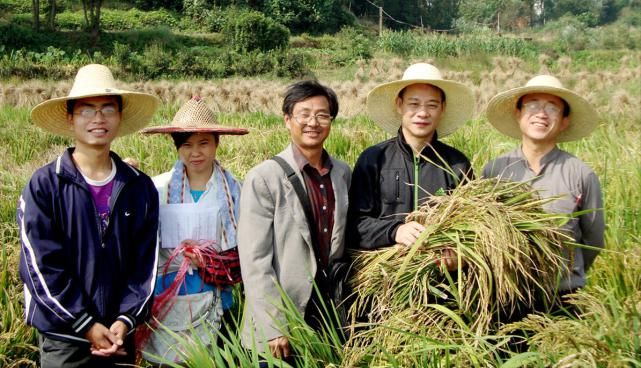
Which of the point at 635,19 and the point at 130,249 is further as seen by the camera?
the point at 635,19

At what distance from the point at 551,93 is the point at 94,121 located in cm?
190

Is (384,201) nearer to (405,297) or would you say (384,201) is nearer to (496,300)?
(405,297)

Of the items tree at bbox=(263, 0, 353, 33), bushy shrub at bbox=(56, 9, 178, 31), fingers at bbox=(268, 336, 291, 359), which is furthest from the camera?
tree at bbox=(263, 0, 353, 33)

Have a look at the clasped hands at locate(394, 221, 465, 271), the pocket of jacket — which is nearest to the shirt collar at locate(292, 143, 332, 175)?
the pocket of jacket

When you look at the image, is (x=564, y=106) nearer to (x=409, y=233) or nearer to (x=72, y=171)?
(x=409, y=233)

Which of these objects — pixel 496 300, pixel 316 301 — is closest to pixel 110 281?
pixel 316 301

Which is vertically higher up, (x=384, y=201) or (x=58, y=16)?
(x=58, y=16)

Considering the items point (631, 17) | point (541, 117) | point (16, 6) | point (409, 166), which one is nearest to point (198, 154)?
point (409, 166)

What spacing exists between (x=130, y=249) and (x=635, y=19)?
73085 millimetres

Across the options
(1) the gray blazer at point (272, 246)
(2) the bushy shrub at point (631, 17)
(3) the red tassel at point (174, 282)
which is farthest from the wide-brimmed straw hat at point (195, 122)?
(2) the bushy shrub at point (631, 17)

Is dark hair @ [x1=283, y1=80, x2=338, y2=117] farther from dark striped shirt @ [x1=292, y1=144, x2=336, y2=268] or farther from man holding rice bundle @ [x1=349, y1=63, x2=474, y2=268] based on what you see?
man holding rice bundle @ [x1=349, y1=63, x2=474, y2=268]

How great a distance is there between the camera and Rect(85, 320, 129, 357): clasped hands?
7.24 feet

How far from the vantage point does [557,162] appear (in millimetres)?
2488

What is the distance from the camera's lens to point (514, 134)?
9.48 feet
